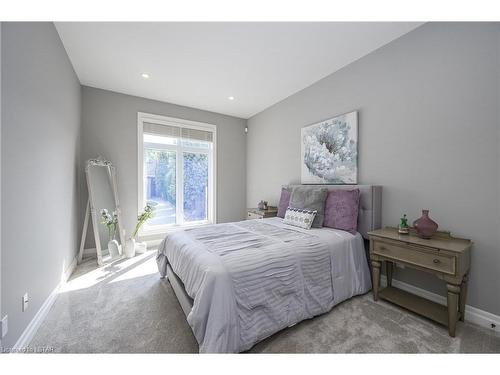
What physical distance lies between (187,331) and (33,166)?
1784mm

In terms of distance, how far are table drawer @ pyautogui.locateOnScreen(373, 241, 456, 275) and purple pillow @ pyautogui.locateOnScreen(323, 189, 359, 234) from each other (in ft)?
1.13

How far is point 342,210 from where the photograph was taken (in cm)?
221

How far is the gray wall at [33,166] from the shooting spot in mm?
1217

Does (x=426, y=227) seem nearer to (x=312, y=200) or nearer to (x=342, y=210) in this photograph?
(x=342, y=210)

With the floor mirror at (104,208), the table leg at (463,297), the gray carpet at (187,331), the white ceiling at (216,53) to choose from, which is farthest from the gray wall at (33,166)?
the table leg at (463,297)

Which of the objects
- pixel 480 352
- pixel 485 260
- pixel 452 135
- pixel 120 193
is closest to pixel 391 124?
pixel 452 135

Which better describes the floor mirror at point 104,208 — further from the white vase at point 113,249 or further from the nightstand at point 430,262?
the nightstand at point 430,262

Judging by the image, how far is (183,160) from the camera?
3.94m

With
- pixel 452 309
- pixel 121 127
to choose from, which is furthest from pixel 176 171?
pixel 452 309

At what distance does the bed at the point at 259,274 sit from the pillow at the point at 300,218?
191 millimetres

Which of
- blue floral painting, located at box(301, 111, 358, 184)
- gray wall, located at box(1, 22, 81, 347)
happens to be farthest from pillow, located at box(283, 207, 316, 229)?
gray wall, located at box(1, 22, 81, 347)

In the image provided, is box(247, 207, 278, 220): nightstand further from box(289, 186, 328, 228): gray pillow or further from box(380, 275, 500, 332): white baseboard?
box(380, 275, 500, 332): white baseboard

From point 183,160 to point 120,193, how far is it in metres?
1.25
